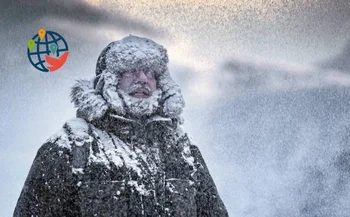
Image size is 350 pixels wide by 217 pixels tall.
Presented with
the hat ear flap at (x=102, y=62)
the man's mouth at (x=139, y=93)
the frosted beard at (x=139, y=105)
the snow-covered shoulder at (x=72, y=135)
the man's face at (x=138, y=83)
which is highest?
the hat ear flap at (x=102, y=62)

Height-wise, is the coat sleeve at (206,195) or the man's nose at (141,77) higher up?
the man's nose at (141,77)

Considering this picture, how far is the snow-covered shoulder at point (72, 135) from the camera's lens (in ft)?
7.85

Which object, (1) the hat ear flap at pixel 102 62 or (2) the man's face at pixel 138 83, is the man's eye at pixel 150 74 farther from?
(1) the hat ear flap at pixel 102 62

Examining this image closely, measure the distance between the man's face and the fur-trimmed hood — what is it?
2cm

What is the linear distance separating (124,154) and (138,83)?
318 millimetres

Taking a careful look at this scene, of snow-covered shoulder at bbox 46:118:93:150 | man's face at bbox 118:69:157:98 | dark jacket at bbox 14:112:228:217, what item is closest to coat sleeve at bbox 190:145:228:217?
dark jacket at bbox 14:112:228:217

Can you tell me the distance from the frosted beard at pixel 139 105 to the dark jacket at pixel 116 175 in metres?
0.05

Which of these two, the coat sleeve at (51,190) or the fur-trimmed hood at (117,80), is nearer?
the coat sleeve at (51,190)

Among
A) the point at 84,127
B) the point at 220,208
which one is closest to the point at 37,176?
the point at 84,127

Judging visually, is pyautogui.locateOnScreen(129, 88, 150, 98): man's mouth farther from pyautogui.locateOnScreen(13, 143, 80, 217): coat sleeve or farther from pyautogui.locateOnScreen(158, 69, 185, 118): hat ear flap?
pyautogui.locateOnScreen(13, 143, 80, 217): coat sleeve

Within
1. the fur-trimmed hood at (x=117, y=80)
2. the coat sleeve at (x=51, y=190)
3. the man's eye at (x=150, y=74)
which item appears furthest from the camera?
the man's eye at (x=150, y=74)

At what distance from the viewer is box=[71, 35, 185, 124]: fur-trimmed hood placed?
2.43 m

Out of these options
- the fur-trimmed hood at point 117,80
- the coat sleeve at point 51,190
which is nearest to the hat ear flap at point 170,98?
the fur-trimmed hood at point 117,80

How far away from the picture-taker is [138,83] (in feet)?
8.16
